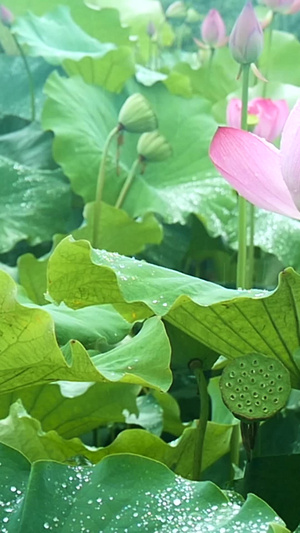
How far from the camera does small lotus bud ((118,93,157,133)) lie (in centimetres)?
99

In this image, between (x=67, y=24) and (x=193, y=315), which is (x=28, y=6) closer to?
(x=67, y=24)

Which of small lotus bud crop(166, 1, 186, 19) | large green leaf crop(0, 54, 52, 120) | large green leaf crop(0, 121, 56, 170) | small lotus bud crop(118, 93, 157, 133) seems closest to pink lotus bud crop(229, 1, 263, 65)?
small lotus bud crop(118, 93, 157, 133)

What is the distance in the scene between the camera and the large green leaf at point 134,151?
44.9 inches

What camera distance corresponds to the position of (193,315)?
0.51 m

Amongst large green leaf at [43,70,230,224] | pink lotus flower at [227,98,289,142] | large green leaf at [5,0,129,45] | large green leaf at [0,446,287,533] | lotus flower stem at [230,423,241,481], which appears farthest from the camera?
large green leaf at [5,0,129,45]

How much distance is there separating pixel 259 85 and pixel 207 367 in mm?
797

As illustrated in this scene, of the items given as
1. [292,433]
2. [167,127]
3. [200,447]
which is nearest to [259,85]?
[167,127]

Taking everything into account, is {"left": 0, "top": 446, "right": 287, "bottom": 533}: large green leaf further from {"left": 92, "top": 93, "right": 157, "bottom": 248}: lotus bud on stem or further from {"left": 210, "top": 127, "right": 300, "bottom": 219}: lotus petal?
{"left": 92, "top": 93, "right": 157, "bottom": 248}: lotus bud on stem

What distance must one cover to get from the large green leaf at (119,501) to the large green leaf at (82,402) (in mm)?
257

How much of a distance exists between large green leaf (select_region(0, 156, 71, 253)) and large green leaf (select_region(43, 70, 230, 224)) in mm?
31

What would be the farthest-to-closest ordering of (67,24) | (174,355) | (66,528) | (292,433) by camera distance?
(67,24) → (292,433) → (174,355) → (66,528)

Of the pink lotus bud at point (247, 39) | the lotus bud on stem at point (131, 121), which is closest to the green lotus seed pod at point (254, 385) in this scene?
the pink lotus bud at point (247, 39)

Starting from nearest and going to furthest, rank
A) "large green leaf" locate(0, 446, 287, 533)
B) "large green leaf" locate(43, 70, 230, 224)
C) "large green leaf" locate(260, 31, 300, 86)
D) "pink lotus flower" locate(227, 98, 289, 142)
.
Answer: "large green leaf" locate(0, 446, 287, 533), "pink lotus flower" locate(227, 98, 289, 142), "large green leaf" locate(43, 70, 230, 224), "large green leaf" locate(260, 31, 300, 86)

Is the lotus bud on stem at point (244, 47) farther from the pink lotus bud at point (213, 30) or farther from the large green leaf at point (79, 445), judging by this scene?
the pink lotus bud at point (213, 30)
